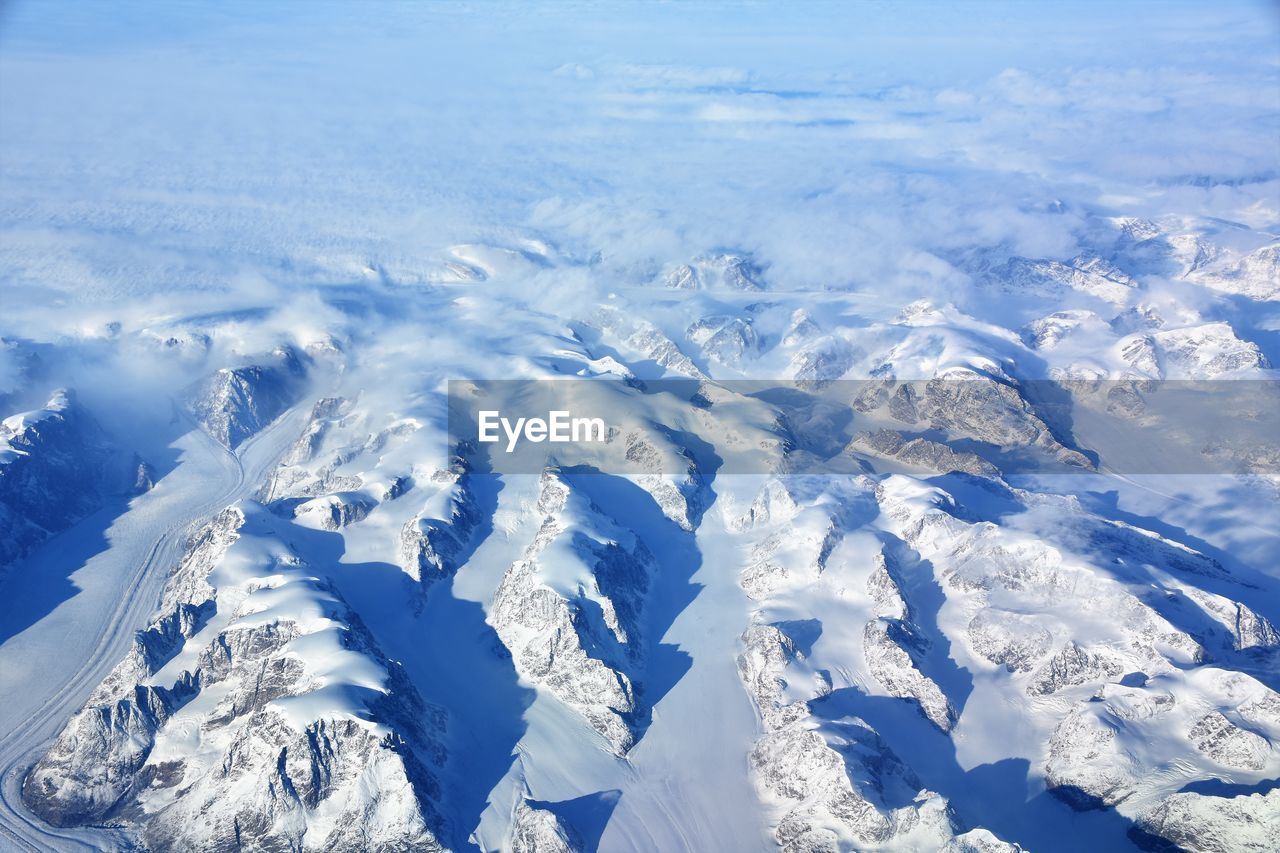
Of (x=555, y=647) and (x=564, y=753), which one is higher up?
(x=555, y=647)

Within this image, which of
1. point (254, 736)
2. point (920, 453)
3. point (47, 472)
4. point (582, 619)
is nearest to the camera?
point (254, 736)

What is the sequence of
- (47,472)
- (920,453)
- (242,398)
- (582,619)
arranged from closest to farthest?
(582,619), (47,472), (920,453), (242,398)

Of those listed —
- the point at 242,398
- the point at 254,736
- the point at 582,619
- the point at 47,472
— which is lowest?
the point at 47,472

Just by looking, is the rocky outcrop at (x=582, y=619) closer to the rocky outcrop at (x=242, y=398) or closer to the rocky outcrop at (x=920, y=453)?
the rocky outcrop at (x=920, y=453)

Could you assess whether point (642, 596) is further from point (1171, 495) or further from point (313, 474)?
point (1171, 495)

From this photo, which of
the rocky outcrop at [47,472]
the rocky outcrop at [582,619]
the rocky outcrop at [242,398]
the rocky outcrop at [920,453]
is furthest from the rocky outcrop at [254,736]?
the rocky outcrop at [920,453]

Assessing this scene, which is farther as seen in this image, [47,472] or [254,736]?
[47,472]

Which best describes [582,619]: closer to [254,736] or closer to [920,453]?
[254,736]

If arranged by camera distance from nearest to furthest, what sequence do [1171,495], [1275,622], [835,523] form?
[1275,622]
[835,523]
[1171,495]

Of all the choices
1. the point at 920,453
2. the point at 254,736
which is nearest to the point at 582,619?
the point at 254,736

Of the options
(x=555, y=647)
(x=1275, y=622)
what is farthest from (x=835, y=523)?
(x=1275, y=622)

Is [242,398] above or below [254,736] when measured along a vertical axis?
below
